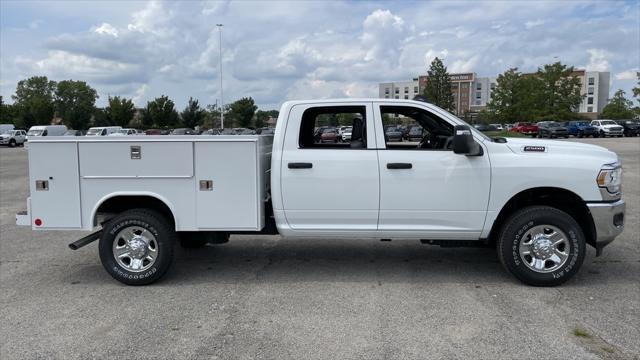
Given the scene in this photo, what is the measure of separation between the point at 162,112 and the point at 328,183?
226 feet

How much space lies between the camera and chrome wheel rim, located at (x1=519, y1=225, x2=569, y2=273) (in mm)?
5590

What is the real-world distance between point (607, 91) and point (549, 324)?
6676 inches

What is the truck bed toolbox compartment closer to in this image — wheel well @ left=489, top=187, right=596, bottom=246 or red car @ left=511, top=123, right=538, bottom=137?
wheel well @ left=489, top=187, right=596, bottom=246

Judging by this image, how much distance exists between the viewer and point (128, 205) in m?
6.12

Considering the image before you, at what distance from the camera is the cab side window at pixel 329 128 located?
5.92 metres

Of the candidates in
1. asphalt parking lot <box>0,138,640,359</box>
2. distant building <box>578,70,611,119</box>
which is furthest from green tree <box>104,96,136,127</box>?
distant building <box>578,70,611,119</box>

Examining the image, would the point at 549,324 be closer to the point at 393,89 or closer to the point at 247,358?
the point at 247,358

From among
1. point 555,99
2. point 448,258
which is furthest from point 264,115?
point 448,258

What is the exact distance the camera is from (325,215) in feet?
18.9

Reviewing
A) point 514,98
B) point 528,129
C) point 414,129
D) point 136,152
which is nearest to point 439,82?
point 514,98

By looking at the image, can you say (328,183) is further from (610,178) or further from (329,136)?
(610,178)

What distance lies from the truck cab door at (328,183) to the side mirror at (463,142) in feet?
2.76

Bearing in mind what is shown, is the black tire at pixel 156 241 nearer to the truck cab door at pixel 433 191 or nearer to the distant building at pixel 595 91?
the truck cab door at pixel 433 191

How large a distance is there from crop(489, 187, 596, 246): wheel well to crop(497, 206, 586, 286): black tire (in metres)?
0.22
